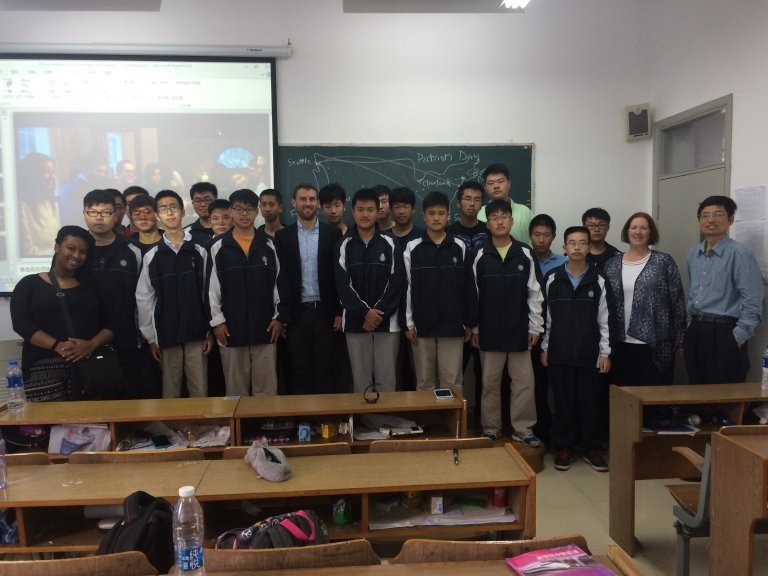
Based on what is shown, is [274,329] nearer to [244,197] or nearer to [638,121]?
[244,197]

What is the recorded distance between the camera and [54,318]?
3.07 meters

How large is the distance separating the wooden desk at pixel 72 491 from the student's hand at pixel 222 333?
1497mm

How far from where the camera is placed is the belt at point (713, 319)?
343 centimetres

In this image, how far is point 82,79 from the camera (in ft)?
14.3

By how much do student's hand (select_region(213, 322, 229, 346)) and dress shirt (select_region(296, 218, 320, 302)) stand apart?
0.55m

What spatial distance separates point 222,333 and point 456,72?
2928 millimetres

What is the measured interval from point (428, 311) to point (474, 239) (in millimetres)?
687

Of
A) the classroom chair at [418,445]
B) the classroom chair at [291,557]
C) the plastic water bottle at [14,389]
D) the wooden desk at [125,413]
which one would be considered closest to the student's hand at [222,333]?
the wooden desk at [125,413]

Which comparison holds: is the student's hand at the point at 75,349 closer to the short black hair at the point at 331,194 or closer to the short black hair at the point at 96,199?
the short black hair at the point at 96,199

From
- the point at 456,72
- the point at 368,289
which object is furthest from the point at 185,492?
the point at 456,72

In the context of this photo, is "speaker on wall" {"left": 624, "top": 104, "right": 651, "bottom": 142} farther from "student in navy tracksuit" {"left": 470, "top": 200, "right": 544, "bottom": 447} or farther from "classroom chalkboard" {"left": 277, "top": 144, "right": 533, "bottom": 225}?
"student in navy tracksuit" {"left": 470, "top": 200, "right": 544, "bottom": 447}

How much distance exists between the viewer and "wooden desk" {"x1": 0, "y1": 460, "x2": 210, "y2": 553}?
179 cm

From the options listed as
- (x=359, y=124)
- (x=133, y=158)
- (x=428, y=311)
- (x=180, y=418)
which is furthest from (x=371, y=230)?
(x=133, y=158)

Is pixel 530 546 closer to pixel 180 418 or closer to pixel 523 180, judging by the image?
pixel 180 418
